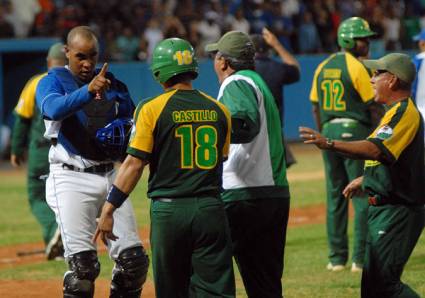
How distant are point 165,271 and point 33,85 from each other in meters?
5.57

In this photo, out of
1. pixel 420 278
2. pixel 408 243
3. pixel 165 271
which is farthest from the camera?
pixel 420 278

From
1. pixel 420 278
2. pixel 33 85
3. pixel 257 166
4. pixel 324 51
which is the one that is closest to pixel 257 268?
pixel 257 166

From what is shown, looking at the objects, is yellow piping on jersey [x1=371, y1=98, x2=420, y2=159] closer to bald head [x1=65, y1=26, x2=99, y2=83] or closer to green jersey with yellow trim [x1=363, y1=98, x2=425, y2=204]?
green jersey with yellow trim [x1=363, y1=98, x2=425, y2=204]

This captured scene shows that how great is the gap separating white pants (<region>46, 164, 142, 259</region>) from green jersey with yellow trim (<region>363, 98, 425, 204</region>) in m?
1.80

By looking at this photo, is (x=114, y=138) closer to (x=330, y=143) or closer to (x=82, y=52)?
(x=82, y=52)

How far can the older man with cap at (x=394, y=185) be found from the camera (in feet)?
23.1

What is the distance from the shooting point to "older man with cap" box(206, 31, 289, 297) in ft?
24.4

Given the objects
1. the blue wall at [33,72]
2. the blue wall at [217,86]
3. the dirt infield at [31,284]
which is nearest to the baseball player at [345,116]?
the dirt infield at [31,284]

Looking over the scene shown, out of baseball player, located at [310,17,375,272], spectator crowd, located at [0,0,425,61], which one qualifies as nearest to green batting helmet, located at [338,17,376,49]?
baseball player, located at [310,17,375,272]

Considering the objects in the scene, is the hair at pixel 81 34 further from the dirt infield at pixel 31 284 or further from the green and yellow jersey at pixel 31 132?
the green and yellow jersey at pixel 31 132

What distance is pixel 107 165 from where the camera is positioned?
312 inches

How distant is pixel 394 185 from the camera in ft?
23.3

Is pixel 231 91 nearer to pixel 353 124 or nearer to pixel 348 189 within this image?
pixel 348 189

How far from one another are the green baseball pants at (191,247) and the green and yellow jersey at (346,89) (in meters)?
4.05
